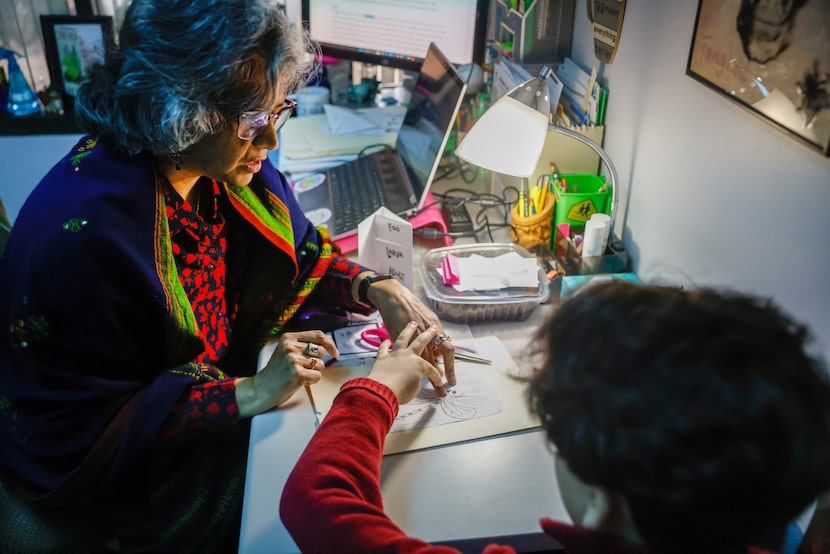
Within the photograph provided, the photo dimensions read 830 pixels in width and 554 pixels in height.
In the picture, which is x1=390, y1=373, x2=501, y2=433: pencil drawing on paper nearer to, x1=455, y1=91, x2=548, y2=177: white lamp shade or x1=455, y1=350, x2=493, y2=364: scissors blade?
x1=455, y1=350, x2=493, y2=364: scissors blade

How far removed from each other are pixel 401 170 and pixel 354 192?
0.15m

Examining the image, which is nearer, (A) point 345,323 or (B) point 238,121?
(B) point 238,121

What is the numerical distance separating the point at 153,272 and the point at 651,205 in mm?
924

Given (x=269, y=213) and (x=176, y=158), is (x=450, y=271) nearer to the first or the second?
(x=269, y=213)

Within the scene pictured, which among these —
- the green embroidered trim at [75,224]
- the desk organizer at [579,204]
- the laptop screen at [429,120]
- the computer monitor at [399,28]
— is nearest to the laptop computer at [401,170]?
the laptop screen at [429,120]

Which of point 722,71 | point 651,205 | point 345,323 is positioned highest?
point 722,71

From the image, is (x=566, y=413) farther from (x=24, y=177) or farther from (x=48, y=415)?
(x=24, y=177)

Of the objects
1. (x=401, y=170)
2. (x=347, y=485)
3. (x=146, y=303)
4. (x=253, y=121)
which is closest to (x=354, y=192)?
(x=401, y=170)

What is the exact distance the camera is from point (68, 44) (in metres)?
2.25

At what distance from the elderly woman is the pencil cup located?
404mm

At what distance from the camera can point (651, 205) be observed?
4.31 ft

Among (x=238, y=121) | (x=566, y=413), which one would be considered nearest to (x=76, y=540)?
(x=238, y=121)

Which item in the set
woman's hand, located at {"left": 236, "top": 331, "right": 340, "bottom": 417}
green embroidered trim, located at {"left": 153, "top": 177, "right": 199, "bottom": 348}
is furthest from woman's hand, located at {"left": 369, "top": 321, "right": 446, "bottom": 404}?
green embroidered trim, located at {"left": 153, "top": 177, "right": 199, "bottom": 348}

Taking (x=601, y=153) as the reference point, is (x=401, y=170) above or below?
below
